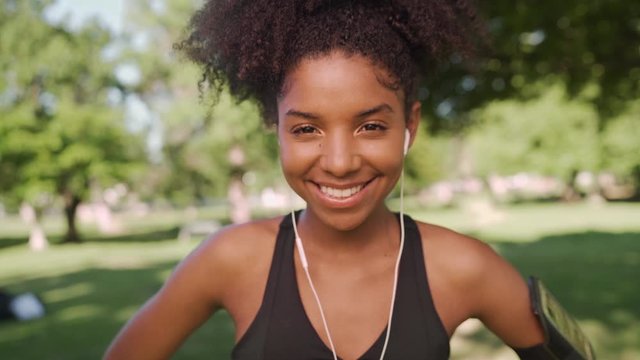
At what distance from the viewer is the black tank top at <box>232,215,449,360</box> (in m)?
1.80

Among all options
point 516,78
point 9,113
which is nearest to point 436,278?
point 516,78

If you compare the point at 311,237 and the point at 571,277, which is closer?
the point at 311,237

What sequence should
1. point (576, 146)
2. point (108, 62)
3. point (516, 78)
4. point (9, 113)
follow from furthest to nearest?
point (576, 146), point (108, 62), point (9, 113), point (516, 78)

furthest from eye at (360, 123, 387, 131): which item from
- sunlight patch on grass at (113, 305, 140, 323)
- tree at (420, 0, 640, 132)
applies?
sunlight patch on grass at (113, 305, 140, 323)

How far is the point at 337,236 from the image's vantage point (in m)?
2.01

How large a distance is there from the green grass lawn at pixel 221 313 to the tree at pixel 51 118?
12.5 feet

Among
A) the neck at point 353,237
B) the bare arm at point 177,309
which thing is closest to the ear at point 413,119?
the neck at point 353,237

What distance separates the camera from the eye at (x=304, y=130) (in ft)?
5.86

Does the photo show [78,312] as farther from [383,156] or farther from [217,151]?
[217,151]

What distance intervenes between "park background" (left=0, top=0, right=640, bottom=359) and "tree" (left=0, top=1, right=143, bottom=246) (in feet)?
0.23

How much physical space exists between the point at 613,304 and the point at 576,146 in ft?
102

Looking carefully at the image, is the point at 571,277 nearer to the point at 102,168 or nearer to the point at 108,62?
the point at 102,168

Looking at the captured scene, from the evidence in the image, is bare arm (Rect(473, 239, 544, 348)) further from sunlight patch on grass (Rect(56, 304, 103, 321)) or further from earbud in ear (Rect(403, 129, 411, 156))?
sunlight patch on grass (Rect(56, 304, 103, 321))

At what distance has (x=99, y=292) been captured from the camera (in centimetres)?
1155
